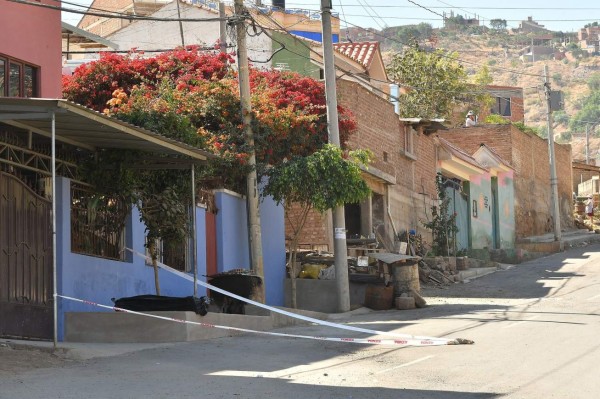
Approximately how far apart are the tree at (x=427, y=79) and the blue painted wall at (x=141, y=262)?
2995cm

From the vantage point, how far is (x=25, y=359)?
12812mm

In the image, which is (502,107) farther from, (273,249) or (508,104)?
(273,249)

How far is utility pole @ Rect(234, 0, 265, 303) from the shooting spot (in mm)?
20938

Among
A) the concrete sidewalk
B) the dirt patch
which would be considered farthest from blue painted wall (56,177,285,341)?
the concrete sidewalk

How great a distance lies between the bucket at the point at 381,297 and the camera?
23844 mm

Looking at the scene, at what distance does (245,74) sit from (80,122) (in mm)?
7167

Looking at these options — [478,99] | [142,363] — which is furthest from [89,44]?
[478,99]

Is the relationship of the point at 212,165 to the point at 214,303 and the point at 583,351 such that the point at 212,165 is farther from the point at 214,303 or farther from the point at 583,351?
the point at 583,351

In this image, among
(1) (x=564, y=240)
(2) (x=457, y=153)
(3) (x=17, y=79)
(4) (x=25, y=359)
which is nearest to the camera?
(4) (x=25, y=359)

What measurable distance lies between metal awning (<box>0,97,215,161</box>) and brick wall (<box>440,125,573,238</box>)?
30.9 metres

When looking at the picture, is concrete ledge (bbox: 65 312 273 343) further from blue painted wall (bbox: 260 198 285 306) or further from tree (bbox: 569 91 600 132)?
tree (bbox: 569 91 600 132)

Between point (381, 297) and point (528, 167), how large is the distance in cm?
2786

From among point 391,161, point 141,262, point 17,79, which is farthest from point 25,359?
point 391,161

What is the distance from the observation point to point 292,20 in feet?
177
